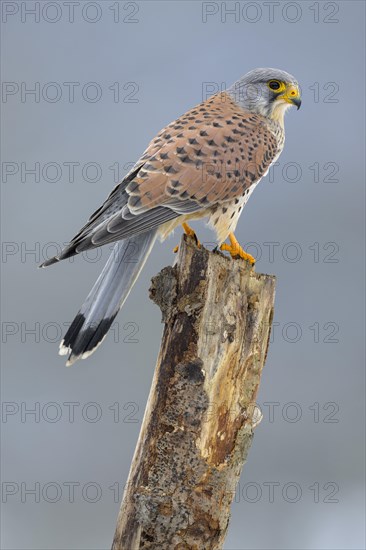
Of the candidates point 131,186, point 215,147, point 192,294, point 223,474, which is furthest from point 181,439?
point 215,147

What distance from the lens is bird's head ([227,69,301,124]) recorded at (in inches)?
112

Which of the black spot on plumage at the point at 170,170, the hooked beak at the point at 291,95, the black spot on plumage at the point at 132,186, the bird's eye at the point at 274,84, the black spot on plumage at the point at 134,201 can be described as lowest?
the black spot on plumage at the point at 134,201

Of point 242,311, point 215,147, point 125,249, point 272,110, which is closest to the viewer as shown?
point 242,311

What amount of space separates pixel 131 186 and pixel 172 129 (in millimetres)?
380

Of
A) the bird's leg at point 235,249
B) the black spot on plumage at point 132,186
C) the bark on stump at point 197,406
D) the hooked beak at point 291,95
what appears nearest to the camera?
the bark on stump at point 197,406

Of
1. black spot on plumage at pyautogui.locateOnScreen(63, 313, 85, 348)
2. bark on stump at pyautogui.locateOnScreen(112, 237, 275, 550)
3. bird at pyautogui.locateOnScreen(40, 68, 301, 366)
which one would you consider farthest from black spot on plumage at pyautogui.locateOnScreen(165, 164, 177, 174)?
black spot on plumage at pyautogui.locateOnScreen(63, 313, 85, 348)

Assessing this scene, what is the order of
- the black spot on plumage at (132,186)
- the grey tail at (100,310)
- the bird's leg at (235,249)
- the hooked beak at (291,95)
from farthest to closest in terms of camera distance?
1. the hooked beak at (291,95)
2. the bird's leg at (235,249)
3. the black spot on plumage at (132,186)
4. the grey tail at (100,310)

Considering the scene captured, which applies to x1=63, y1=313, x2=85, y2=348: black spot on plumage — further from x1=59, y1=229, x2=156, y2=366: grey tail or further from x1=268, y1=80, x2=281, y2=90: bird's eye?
x1=268, y1=80, x2=281, y2=90: bird's eye

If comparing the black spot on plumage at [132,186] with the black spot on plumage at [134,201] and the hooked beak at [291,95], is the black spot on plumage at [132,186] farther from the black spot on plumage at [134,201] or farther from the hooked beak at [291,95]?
the hooked beak at [291,95]

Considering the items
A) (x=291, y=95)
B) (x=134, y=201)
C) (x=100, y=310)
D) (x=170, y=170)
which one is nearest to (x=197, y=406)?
(x=100, y=310)

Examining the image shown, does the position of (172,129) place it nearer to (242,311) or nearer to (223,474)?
(242,311)

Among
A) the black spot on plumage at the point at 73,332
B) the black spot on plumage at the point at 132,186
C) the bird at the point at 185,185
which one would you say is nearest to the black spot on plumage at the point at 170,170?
the bird at the point at 185,185

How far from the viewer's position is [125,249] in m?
2.33

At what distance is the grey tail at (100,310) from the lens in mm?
2217
